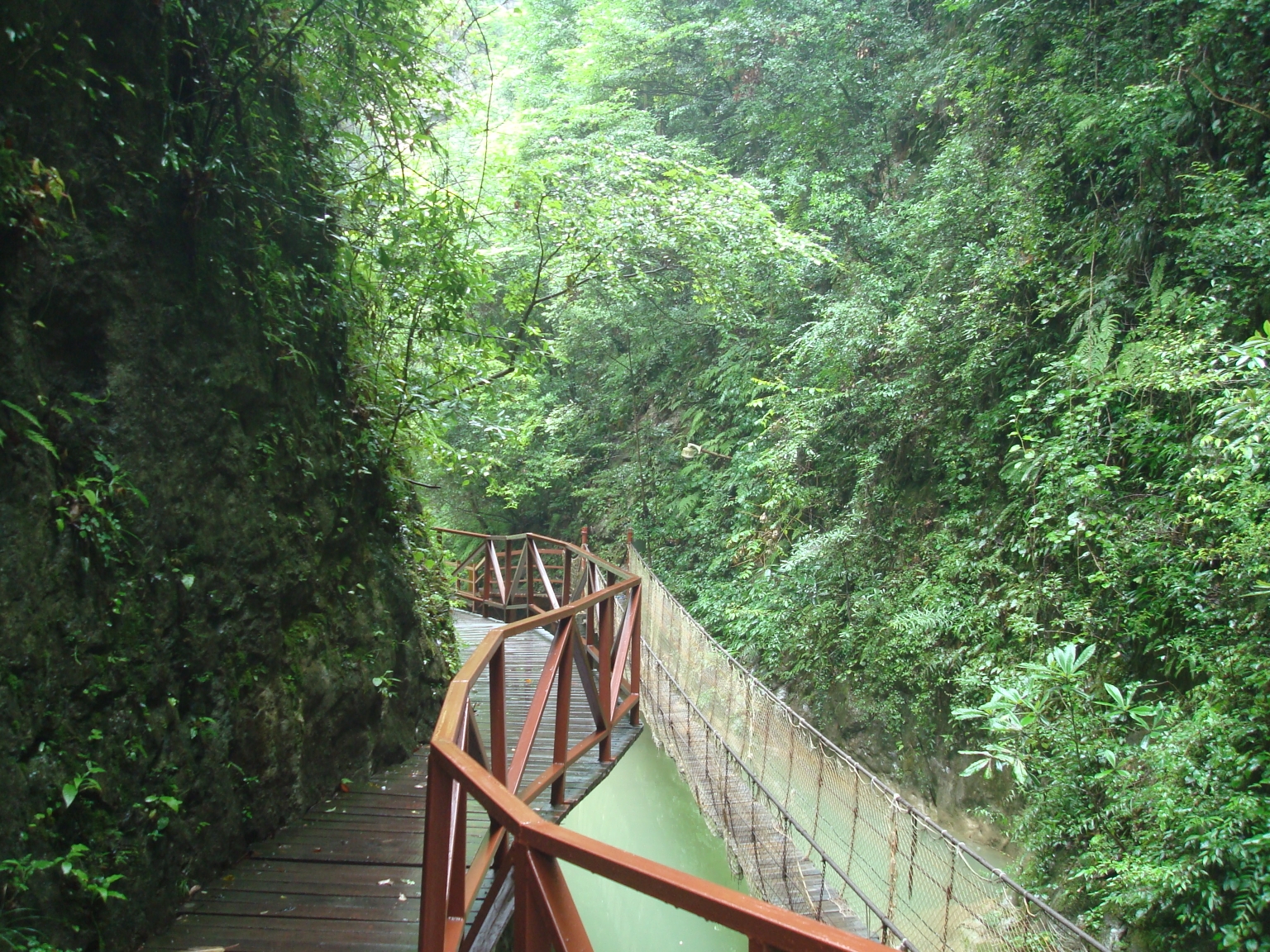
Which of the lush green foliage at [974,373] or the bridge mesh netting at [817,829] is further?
the lush green foliage at [974,373]

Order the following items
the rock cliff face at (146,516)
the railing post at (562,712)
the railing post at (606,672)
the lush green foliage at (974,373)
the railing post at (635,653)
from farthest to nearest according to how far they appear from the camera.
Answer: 1. the railing post at (635,653)
2. the railing post at (606,672)
3. the lush green foliage at (974,373)
4. the railing post at (562,712)
5. the rock cliff face at (146,516)

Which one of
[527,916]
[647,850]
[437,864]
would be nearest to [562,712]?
[437,864]

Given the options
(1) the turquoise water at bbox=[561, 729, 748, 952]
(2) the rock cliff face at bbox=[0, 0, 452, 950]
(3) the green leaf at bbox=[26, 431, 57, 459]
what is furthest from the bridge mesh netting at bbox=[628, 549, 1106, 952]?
(3) the green leaf at bbox=[26, 431, 57, 459]

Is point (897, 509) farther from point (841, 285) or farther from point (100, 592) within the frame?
point (100, 592)

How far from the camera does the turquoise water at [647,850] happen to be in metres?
6.29

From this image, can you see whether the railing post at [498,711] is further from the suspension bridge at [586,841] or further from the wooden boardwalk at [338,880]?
the wooden boardwalk at [338,880]

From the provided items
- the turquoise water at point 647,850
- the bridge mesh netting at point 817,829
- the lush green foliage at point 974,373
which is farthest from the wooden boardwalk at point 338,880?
the turquoise water at point 647,850

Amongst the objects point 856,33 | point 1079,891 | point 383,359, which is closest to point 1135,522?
point 1079,891

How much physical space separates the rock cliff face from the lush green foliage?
1903 mm

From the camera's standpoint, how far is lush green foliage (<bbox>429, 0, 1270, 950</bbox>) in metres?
3.16

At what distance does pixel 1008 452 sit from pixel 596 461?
24.1 ft

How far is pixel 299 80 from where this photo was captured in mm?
3355

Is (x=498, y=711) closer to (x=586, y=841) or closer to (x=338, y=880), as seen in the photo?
(x=338, y=880)

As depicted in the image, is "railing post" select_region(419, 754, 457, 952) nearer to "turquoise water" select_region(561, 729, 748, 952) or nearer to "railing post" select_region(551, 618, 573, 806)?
"railing post" select_region(551, 618, 573, 806)
